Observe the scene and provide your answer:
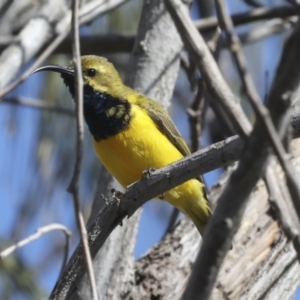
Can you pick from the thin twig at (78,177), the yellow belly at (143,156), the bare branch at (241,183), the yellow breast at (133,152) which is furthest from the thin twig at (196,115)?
the bare branch at (241,183)

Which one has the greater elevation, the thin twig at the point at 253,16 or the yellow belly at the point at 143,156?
the thin twig at the point at 253,16

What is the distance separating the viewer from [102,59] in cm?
473

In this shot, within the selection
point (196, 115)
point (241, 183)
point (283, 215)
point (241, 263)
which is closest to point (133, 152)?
point (196, 115)

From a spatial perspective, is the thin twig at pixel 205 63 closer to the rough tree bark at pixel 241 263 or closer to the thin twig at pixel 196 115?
the rough tree bark at pixel 241 263

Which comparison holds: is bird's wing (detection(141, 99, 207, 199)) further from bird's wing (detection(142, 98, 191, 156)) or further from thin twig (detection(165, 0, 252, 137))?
thin twig (detection(165, 0, 252, 137))

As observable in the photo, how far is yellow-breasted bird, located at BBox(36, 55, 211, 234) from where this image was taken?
4117mm

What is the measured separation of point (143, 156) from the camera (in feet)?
13.5

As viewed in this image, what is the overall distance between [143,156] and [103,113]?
482mm

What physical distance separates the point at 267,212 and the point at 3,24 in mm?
2297

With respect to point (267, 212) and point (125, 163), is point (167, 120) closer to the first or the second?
point (125, 163)

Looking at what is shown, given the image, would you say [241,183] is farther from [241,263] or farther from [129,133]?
[241,263]

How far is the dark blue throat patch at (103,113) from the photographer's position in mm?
4238

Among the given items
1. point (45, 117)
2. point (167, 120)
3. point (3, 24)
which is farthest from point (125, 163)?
point (45, 117)

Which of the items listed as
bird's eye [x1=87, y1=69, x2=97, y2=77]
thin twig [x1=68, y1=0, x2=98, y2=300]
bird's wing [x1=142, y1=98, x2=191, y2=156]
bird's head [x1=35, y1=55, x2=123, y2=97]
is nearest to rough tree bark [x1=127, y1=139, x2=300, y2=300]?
bird's wing [x1=142, y1=98, x2=191, y2=156]
